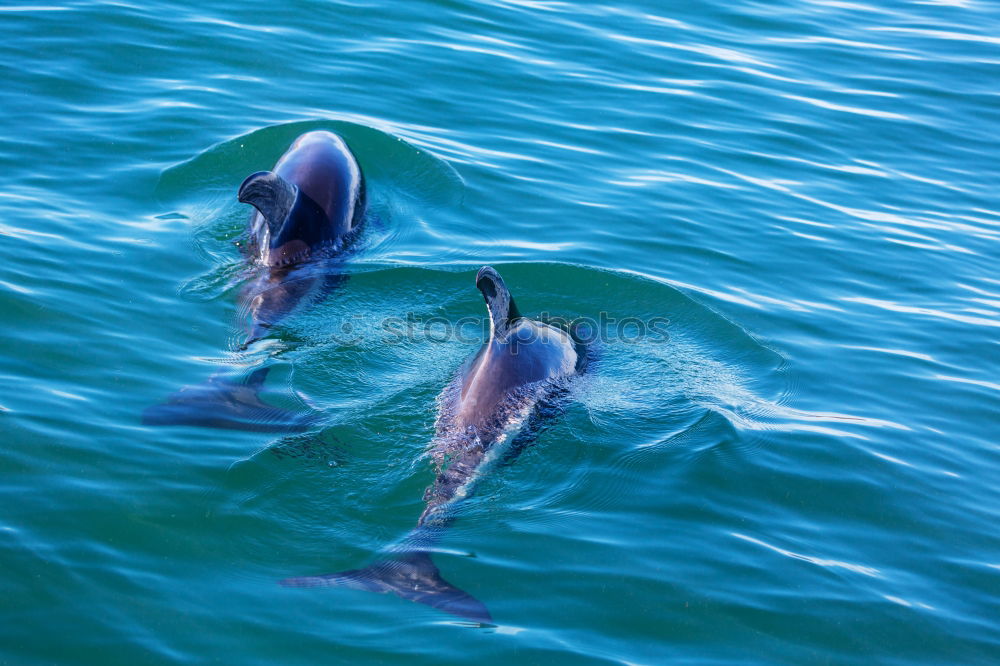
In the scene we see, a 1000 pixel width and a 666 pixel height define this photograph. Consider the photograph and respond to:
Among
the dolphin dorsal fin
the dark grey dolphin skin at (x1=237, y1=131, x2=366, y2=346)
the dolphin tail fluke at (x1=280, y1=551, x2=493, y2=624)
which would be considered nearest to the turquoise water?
the dolphin tail fluke at (x1=280, y1=551, x2=493, y2=624)

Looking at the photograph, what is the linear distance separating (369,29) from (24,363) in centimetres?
951

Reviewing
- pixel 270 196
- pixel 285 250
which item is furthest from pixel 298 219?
pixel 270 196

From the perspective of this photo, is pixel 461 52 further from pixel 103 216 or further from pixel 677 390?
pixel 677 390

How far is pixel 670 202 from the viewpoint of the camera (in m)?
12.0

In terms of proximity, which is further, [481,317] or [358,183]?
[358,183]

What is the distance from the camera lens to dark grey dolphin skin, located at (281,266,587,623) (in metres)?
5.96

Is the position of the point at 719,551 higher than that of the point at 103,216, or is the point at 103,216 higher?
the point at 103,216

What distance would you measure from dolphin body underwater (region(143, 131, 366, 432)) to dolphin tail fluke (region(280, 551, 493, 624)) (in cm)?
158

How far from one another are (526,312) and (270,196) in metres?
2.57

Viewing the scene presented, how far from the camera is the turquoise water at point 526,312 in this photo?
6043 millimetres

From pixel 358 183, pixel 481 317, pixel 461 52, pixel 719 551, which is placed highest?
pixel 461 52

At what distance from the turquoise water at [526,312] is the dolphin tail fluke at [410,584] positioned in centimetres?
8

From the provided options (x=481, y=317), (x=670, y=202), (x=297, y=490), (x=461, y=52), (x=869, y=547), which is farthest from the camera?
(x=461, y=52)

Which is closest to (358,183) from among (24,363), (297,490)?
(24,363)
